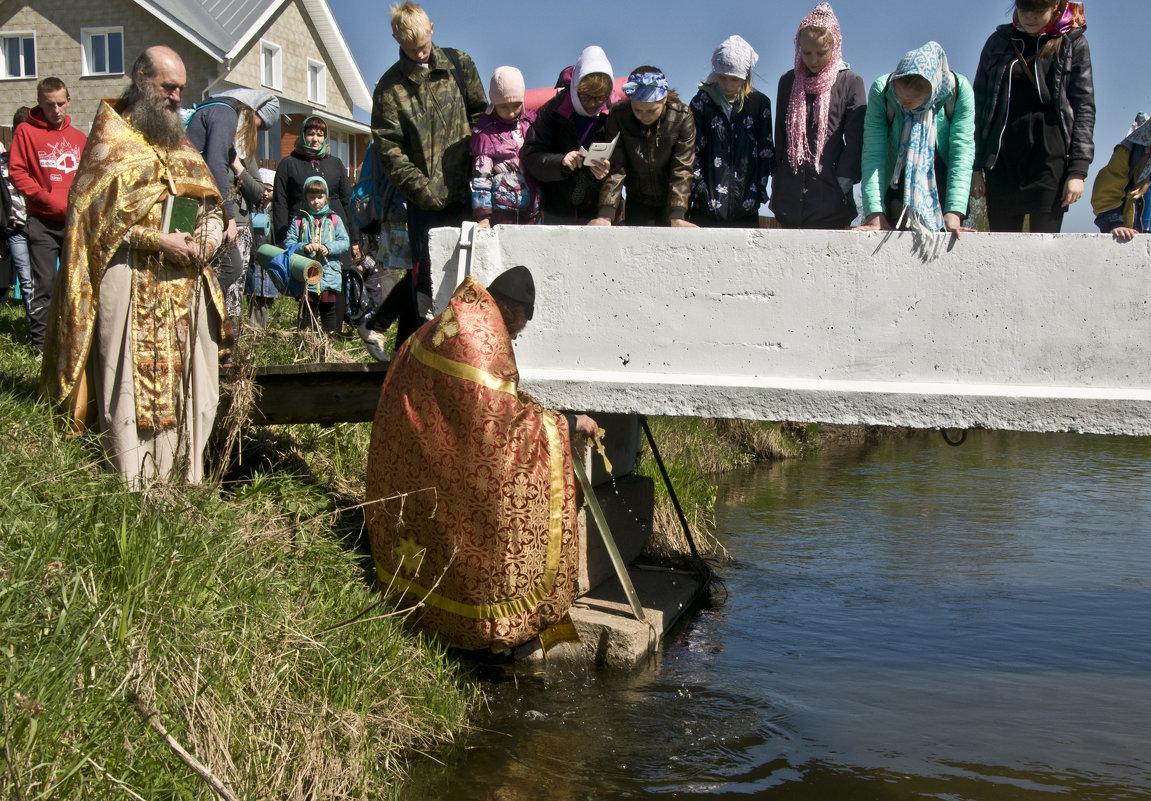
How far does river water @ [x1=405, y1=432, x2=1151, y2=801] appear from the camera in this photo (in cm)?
486

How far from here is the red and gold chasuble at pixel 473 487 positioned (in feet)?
15.8

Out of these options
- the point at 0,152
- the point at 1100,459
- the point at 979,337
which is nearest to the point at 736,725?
the point at 979,337

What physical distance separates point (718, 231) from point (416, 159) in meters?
1.96

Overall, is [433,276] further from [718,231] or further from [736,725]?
[736,725]

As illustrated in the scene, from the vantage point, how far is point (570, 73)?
5.98m

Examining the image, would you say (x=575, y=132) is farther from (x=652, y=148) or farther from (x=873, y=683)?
(x=873, y=683)

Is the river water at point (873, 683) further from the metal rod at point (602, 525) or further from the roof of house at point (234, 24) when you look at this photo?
the roof of house at point (234, 24)

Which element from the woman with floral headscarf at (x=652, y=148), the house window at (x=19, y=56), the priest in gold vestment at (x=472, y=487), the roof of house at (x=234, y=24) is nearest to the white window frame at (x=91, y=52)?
the house window at (x=19, y=56)

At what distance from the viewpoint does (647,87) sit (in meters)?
5.60

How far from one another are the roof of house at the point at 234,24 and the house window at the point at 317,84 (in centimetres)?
67

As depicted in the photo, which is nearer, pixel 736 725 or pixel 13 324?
pixel 736 725

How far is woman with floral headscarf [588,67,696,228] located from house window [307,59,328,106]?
91.6 feet

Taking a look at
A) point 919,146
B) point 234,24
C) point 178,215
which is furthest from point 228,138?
point 234,24

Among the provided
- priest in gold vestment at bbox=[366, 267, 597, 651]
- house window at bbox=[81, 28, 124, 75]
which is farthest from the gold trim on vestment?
house window at bbox=[81, 28, 124, 75]
